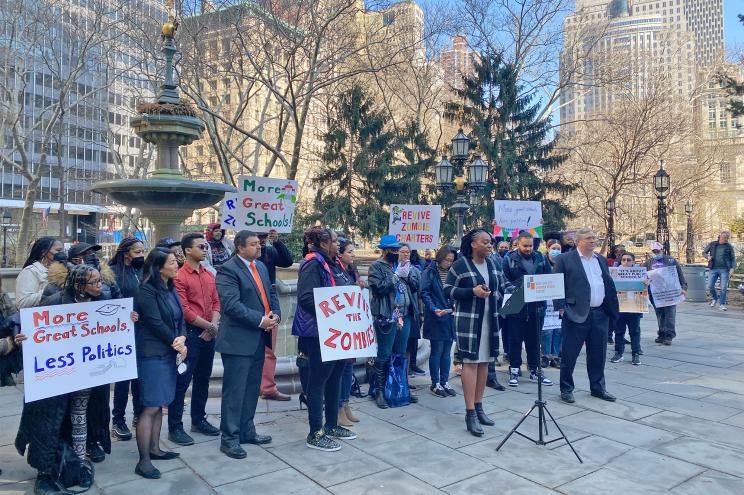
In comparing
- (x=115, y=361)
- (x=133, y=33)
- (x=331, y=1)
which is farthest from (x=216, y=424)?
(x=133, y=33)

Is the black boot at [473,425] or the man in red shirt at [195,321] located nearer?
the man in red shirt at [195,321]

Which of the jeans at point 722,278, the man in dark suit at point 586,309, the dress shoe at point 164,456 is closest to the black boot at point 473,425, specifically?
the man in dark suit at point 586,309

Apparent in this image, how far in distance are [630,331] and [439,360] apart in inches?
150

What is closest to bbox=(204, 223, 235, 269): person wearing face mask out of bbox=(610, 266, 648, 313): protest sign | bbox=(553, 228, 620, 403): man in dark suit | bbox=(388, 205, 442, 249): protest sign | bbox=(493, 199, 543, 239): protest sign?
bbox=(388, 205, 442, 249): protest sign

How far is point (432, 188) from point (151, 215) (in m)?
21.0

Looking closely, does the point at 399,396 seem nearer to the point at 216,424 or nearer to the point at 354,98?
the point at 216,424

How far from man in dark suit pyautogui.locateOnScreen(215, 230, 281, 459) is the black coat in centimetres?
48

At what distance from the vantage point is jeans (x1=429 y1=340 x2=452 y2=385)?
7059mm

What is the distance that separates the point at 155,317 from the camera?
4445mm

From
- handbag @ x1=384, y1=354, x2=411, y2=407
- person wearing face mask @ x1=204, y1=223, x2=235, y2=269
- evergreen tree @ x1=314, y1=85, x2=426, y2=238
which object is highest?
evergreen tree @ x1=314, y1=85, x2=426, y2=238

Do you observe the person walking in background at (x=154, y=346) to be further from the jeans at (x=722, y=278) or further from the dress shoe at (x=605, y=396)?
the jeans at (x=722, y=278)

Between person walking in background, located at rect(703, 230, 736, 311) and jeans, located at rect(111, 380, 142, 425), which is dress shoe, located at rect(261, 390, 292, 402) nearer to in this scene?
jeans, located at rect(111, 380, 142, 425)

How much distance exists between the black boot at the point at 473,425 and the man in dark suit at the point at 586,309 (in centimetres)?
173

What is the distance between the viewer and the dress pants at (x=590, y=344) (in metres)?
6.82
